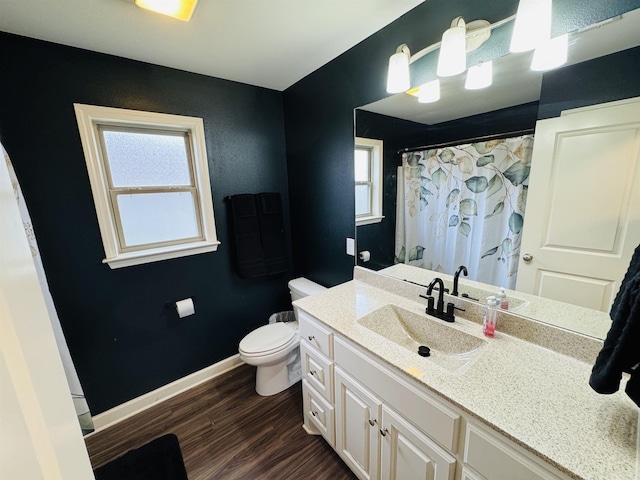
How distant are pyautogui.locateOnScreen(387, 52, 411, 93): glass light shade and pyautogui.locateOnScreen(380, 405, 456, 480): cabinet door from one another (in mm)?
1550

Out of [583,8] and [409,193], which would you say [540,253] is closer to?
[409,193]

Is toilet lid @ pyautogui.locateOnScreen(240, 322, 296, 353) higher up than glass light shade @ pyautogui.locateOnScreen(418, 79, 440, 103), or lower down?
lower down

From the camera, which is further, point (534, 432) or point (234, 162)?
point (234, 162)

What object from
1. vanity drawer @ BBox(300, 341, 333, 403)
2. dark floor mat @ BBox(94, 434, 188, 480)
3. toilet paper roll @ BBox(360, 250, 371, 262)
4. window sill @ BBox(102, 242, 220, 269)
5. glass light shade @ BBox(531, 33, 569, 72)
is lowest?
dark floor mat @ BBox(94, 434, 188, 480)

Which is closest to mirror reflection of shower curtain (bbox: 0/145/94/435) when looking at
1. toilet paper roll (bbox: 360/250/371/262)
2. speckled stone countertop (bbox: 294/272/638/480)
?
speckled stone countertop (bbox: 294/272/638/480)

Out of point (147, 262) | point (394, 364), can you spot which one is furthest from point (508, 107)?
point (147, 262)

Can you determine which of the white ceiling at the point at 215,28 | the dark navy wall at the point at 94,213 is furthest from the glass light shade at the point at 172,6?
the dark navy wall at the point at 94,213

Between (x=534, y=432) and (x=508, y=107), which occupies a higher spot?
(x=508, y=107)

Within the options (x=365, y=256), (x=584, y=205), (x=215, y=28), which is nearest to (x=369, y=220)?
(x=365, y=256)

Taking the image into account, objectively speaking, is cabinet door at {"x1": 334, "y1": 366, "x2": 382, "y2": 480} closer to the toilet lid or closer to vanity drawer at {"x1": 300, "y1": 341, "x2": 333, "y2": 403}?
vanity drawer at {"x1": 300, "y1": 341, "x2": 333, "y2": 403}

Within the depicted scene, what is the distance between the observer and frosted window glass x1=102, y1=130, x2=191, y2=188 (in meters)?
1.75

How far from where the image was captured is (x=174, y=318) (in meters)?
2.02

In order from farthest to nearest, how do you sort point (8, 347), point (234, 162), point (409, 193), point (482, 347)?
point (234, 162) < point (409, 193) < point (482, 347) < point (8, 347)

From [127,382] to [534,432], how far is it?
7.68 ft
